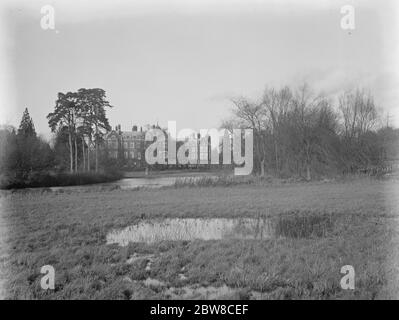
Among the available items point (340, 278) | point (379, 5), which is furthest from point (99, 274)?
point (379, 5)

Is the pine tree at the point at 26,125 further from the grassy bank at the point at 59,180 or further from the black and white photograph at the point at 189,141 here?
the grassy bank at the point at 59,180

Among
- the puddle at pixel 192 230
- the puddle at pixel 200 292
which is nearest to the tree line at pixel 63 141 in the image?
the puddle at pixel 192 230

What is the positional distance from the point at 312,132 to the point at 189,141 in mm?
1459

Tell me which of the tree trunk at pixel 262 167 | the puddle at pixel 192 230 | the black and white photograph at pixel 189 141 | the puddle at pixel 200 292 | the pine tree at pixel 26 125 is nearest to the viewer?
the puddle at pixel 200 292

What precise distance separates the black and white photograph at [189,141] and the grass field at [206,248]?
17 mm

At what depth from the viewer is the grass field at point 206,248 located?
6.51 ft

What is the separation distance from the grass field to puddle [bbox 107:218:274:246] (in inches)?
3.3

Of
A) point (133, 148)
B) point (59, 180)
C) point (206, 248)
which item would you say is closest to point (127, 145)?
point (133, 148)

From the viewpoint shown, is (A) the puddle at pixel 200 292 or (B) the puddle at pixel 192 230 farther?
(B) the puddle at pixel 192 230

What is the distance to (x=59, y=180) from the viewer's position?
2785mm

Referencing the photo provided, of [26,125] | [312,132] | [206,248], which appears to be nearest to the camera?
[206,248]

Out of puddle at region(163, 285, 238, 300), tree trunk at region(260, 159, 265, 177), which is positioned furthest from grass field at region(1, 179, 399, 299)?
tree trunk at region(260, 159, 265, 177)

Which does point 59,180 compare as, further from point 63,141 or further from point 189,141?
point 189,141

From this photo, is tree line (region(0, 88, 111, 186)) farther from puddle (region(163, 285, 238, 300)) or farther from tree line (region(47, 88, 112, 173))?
puddle (region(163, 285, 238, 300))
